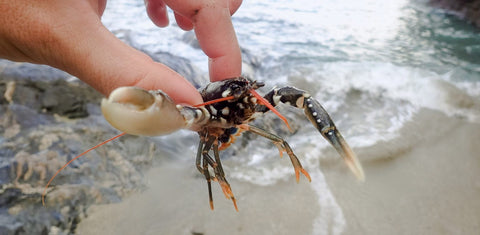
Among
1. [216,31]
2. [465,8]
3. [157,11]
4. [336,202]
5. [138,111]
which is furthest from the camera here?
[465,8]

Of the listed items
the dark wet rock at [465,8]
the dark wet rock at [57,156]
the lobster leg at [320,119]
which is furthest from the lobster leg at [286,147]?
the dark wet rock at [465,8]

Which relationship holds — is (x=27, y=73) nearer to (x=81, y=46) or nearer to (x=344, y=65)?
(x=81, y=46)

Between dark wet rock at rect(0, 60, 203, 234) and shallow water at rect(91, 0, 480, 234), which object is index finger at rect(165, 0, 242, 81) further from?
dark wet rock at rect(0, 60, 203, 234)

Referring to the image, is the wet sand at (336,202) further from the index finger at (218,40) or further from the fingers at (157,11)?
the fingers at (157,11)

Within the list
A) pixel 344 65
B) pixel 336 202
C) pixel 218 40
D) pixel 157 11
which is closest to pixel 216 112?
pixel 218 40

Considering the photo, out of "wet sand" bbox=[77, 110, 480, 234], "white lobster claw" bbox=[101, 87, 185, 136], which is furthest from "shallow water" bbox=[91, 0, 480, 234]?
"white lobster claw" bbox=[101, 87, 185, 136]

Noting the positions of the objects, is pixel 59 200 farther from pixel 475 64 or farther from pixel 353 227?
pixel 475 64
